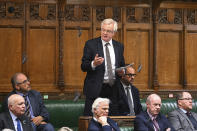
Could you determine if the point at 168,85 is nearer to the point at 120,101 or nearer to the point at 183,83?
the point at 183,83

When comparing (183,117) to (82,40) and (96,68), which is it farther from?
(82,40)

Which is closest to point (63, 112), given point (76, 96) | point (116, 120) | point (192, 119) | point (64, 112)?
point (64, 112)

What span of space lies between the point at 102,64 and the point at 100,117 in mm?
615

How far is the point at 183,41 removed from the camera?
884 centimetres

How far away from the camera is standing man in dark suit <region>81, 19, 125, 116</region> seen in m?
5.05

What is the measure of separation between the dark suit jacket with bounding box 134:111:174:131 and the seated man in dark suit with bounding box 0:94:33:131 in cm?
113

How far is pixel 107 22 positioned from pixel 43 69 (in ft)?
10.9

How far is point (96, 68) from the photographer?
506 centimetres

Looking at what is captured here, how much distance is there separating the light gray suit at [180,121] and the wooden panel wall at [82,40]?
2.75 m

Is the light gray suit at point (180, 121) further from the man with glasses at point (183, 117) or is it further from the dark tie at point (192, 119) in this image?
the dark tie at point (192, 119)

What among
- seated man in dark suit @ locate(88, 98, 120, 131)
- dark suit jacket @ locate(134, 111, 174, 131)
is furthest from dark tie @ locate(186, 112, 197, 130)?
seated man in dark suit @ locate(88, 98, 120, 131)

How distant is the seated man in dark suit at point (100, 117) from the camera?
15.5ft

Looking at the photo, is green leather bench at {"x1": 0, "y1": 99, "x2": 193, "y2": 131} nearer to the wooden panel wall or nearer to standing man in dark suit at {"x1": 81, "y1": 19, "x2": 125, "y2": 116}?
the wooden panel wall

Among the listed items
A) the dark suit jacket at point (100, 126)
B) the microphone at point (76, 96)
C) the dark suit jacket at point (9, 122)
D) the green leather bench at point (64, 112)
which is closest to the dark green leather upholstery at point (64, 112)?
the green leather bench at point (64, 112)
